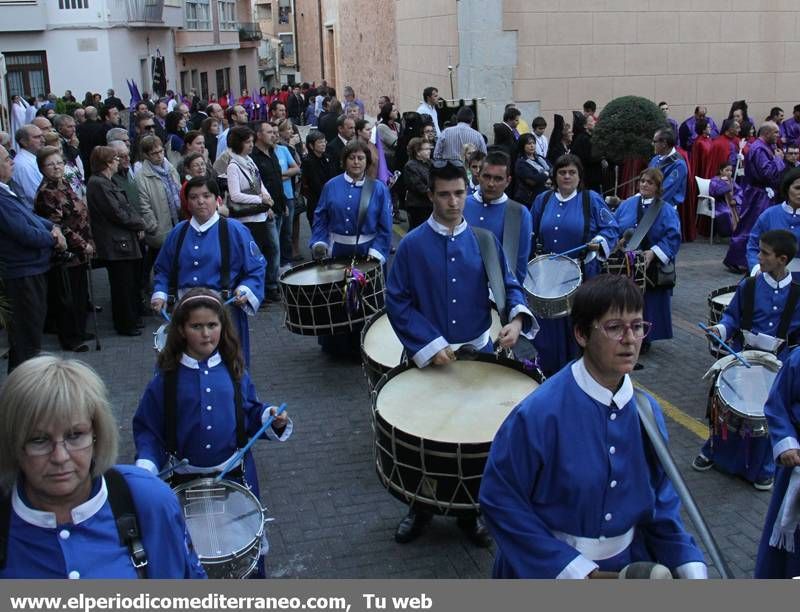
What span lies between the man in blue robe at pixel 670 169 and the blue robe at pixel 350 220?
3488 millimetres

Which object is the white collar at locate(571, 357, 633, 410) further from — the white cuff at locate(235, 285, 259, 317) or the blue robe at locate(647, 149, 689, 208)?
the blue robe at locate(647, 149, 689, 208)

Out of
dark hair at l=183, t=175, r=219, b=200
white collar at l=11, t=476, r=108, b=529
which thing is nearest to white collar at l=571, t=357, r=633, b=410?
white collar at l=11, t=476, r=108, b=529

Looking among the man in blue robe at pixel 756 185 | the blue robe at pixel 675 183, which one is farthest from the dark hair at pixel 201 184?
the man in blue robe at pixel 756 185

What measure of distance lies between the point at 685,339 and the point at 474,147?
3706mm

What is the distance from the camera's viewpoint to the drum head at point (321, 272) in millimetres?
7824

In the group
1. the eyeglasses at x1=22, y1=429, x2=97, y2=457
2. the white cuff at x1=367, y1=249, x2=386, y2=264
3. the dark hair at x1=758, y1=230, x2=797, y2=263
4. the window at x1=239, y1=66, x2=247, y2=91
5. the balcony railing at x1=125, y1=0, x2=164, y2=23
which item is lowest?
the white cuff at x1=367, y1=249, x2=386, y2=264

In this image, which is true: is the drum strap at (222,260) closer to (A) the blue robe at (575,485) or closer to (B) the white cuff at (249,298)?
(B) the white cuff at (249,298)

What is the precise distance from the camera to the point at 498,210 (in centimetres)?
706

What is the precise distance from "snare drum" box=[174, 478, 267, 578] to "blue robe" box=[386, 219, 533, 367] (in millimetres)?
1695

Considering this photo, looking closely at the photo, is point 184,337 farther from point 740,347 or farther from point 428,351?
point 740,347

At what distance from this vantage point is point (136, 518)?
2.75 m

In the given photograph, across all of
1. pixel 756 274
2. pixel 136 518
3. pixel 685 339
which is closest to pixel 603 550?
pixel 136 518

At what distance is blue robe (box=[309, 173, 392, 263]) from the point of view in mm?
8641

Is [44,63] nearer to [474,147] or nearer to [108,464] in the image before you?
[474,147]
